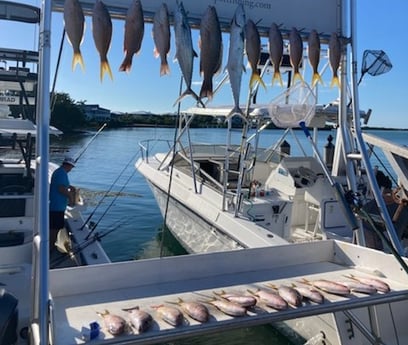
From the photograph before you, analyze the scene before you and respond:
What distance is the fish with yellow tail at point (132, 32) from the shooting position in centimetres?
263

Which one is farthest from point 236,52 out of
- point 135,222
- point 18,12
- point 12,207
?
point 135,222

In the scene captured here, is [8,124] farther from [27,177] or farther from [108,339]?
[108,339]

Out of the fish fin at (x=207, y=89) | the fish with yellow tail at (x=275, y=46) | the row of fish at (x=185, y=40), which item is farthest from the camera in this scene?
the fish with yellow tail at (x=275, y=46)

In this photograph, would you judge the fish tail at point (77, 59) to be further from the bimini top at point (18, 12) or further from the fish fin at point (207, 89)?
the bimini top at point (18, 12)

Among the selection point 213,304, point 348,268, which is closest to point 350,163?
point 348,268

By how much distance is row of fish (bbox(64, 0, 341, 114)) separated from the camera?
2.52 metres

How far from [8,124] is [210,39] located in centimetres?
377

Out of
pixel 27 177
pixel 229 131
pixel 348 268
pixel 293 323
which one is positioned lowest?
pixel 293 323

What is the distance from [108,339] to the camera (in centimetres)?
183

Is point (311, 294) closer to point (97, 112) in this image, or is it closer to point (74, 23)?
point (74, 23)

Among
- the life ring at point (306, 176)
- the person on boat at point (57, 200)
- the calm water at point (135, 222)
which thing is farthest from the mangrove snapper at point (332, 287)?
the life ring at point (306, 176)

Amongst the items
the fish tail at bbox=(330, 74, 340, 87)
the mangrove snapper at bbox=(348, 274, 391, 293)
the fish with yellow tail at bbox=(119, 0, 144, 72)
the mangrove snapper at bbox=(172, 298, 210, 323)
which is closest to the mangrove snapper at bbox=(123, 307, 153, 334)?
the mangrove snapper at bbox=(172, 298, 210, 323)

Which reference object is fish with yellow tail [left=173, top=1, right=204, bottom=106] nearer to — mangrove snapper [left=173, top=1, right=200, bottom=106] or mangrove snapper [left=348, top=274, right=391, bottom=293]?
mangrove snapper [left=173, top=1, right=200, bottom=106]

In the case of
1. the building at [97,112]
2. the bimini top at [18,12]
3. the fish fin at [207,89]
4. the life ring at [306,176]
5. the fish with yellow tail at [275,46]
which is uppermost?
the building at [97,112]
